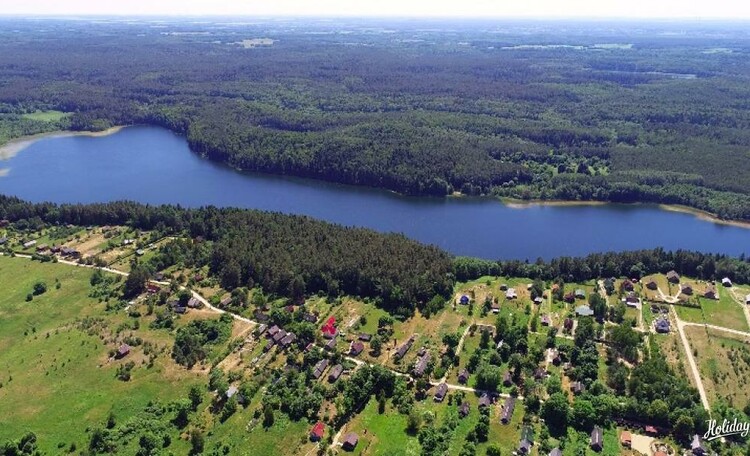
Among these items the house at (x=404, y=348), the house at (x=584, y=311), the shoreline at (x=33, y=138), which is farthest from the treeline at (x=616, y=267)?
the shoreline at (x=33, y=138)

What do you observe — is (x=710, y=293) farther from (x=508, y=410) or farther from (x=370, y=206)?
(x=370, y=206)

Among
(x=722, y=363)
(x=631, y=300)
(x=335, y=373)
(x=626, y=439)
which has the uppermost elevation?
(x=631, y=300)

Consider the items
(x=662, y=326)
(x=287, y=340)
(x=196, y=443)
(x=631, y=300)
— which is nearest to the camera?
(x=196, y=443)

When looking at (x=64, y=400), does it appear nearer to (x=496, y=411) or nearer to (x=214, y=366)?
(x=214, y=366)

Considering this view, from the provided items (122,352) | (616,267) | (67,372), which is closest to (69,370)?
(67,372)

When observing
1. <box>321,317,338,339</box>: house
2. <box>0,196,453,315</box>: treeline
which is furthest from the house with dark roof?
<box>321,317,338,339</box>: house

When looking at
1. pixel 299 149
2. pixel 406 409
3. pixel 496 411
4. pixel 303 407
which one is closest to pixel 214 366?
pixel 303 407

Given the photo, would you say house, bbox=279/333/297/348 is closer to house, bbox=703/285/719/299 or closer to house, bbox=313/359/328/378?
house, bbox=313/359/328/378

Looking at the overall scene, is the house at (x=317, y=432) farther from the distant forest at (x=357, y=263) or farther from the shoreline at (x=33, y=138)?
the shoreline at (x=33, y=138)

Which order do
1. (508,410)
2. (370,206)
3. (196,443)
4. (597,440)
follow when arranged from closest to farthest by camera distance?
(196,443) < (597,440) < (508,410) < (370,206)
